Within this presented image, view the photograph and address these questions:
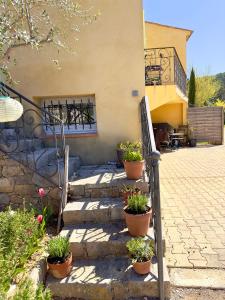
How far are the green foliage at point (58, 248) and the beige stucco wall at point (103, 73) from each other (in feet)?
8.63

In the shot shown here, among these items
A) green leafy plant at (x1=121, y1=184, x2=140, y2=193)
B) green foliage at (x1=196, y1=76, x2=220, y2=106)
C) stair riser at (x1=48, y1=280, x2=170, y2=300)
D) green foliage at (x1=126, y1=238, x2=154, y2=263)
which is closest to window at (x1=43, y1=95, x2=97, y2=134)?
green leafy plant at (x1=121, y1=184, x2=140, y2=193)

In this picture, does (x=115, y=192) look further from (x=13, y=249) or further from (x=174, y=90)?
(x=174, y=90)

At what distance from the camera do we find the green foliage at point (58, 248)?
286 cm

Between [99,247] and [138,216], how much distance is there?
0.63 m

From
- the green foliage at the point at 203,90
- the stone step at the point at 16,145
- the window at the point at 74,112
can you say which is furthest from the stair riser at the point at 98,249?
the green foliage at the point at 203,90

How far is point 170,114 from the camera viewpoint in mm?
13492

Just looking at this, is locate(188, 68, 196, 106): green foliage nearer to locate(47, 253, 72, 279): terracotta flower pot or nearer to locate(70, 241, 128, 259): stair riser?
locate(70, 241, 128, 259): stair riser

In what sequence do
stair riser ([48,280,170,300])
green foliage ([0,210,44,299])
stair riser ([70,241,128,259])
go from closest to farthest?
1. green foliage ([0,210,44,299])
2. stair riser ([48,280,170,300])
3. stair riser ([70,241,128,259])

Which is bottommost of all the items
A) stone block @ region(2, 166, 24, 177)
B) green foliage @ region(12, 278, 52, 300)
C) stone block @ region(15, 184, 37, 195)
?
green foliage @ region(12, 278, 52, 300)

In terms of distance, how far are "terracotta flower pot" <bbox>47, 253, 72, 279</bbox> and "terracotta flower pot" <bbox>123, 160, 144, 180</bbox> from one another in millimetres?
1548

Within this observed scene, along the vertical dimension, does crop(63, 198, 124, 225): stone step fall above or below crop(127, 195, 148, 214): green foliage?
below

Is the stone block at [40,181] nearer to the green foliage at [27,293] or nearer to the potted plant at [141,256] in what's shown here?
the green foliage at [27,293]

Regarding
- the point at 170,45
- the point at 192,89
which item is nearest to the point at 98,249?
the point at 170,45

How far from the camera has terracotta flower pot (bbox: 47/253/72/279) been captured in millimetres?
2832
